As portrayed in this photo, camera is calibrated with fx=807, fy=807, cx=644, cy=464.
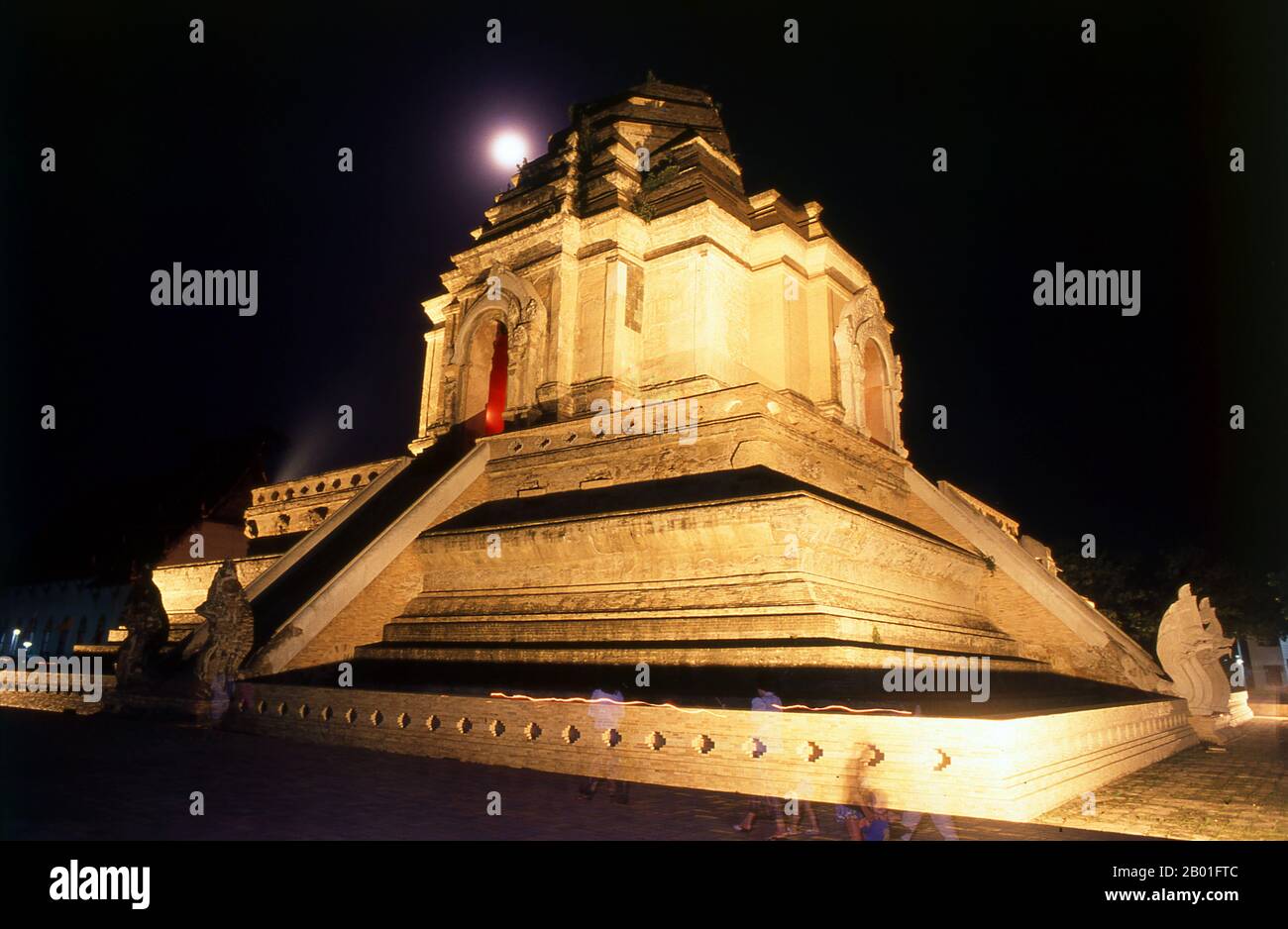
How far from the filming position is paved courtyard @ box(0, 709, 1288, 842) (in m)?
Result: 5.95

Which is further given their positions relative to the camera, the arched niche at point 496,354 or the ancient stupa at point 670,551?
the arched niche at point 496,354

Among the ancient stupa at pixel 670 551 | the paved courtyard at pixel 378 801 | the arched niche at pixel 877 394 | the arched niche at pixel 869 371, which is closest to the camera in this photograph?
the paved courtyard at pixel 378 801

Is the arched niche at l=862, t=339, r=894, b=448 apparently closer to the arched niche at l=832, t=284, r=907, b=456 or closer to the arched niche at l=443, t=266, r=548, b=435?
the arched niche at l=832, t=284, r=907, b=456

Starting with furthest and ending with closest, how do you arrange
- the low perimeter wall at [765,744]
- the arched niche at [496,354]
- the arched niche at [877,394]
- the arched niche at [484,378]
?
the arched niche at [877,394] → the arched niche at [484,378] → the arched niche at [496,354] → the low perimeter wall at [765,744]

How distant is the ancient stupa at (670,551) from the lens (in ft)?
27.1

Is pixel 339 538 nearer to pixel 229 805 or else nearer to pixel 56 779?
pixel 56 779

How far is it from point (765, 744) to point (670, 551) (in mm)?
4816

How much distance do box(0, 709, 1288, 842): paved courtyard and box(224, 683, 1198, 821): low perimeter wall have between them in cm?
22

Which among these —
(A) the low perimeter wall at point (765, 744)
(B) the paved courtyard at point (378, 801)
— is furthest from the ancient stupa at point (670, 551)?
(B) the paved courtyard at point (378, 801)

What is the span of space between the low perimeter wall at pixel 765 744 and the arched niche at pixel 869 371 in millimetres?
9029

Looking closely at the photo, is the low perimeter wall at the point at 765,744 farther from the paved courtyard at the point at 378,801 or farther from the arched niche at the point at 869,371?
the arched niche at the point at 869,371

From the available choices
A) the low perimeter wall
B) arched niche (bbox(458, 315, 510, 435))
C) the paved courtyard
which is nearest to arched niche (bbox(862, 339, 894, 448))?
arched niche (bbox(458, 315, 510, 435))
